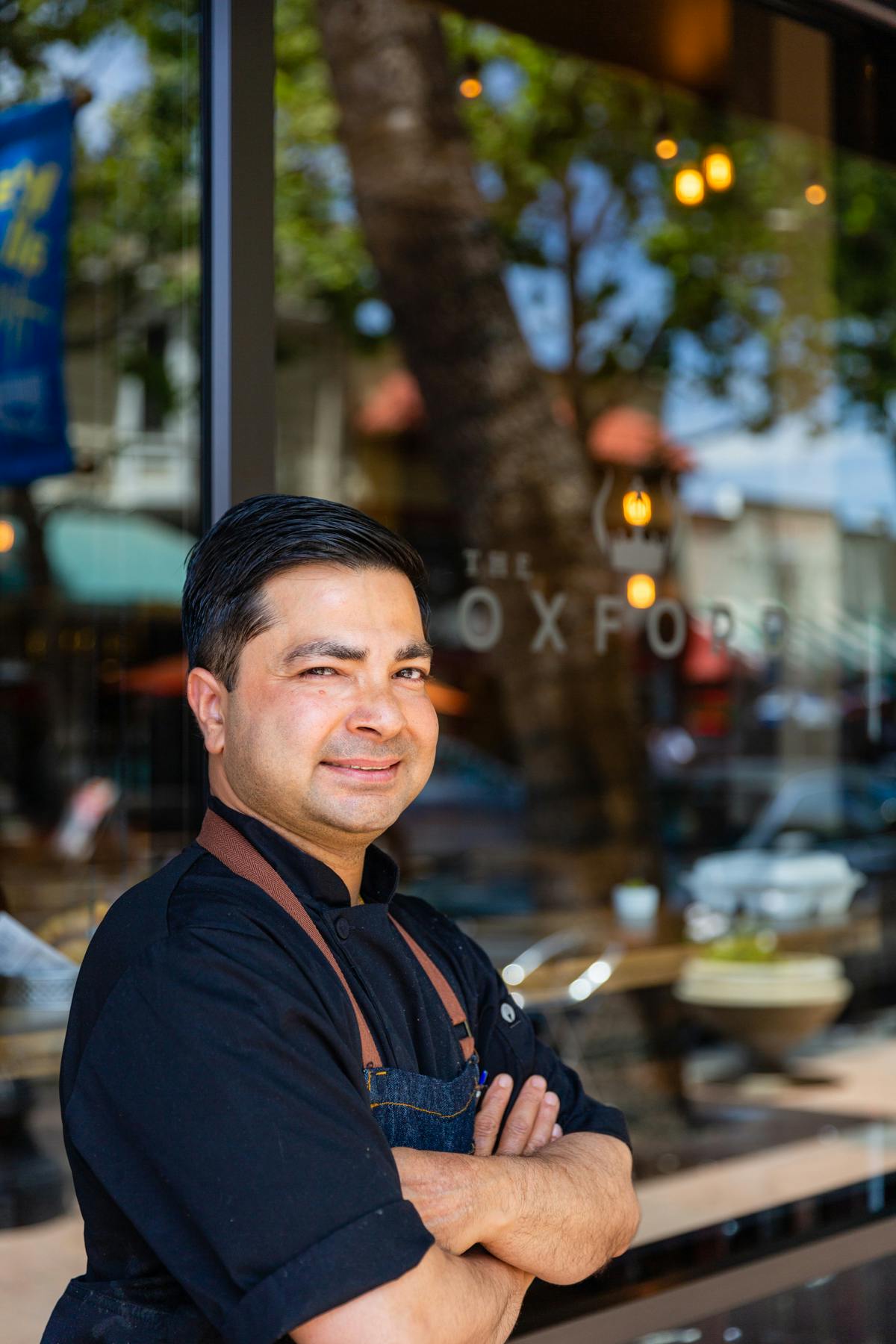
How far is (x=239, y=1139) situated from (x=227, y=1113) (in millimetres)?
25

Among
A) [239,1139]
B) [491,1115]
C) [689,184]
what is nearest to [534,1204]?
[491,1115]

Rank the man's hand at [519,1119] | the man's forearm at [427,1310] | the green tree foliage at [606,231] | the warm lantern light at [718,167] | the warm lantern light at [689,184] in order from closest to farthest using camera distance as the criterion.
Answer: the man's forearm at [427,1310]
the man's hand at [519,1119]
the warm lantern light at [718,167]
the green tree foliage at [606,231]
the warm lantern light at [689,184]

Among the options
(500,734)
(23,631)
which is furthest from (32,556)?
(500,734)

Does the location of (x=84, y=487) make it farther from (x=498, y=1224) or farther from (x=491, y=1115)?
(x=498, y=1224)

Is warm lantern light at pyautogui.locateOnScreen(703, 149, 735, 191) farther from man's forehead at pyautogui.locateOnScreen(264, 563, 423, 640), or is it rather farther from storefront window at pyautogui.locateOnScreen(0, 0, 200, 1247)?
man's forehead at pyautogui.locateOnScreen(264, 563, 423, 640)

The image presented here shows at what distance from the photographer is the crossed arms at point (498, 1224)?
1266 mm

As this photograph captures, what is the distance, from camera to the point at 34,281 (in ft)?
10.6

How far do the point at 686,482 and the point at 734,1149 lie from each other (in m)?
2.94

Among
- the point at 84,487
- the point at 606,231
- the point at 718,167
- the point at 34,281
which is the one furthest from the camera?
the point at 84,487

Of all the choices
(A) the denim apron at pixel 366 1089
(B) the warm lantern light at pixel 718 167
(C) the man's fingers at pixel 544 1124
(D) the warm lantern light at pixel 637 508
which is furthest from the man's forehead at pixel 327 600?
(B) the warm lantern light at pixel 718 167

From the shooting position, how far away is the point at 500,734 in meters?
9.64

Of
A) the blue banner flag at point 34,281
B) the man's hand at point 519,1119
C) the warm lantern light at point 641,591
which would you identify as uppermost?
the blue banner flag at point 34,281

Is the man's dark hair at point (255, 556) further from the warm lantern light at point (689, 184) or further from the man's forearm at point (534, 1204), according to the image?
the warm lantern light at point (689, 184)

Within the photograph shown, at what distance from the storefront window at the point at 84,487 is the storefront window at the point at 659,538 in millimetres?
687
